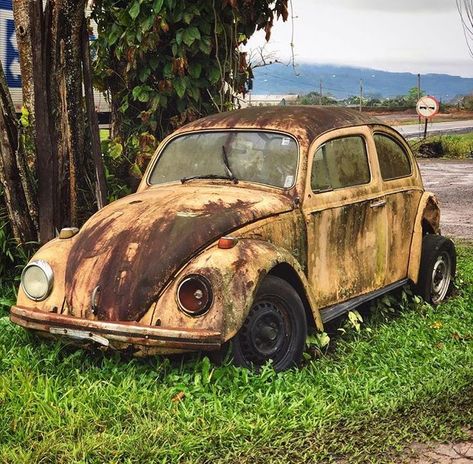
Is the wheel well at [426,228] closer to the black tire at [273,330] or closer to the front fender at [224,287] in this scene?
the black tire at [273,330]

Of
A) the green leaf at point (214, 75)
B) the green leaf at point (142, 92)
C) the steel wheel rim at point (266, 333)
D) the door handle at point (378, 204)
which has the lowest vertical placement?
the steel wheel rim at point (266, 333)

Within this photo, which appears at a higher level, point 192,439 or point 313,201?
point 313,201

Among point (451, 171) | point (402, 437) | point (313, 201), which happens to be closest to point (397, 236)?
point (313, 201)

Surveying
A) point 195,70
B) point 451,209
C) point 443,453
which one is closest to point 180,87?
point 195,70

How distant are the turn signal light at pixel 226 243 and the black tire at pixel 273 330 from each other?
12.5 inches

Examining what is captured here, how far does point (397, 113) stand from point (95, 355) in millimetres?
54064

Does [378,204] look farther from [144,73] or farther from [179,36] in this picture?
[144,73]

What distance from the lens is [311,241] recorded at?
513 cm

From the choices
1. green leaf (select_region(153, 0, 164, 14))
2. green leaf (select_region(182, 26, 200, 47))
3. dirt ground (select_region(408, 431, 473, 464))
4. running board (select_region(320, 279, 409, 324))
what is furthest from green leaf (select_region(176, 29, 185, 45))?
dirt ground (select_region(408, 431, 473, 464))

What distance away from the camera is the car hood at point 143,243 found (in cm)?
434

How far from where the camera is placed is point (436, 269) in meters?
6.83

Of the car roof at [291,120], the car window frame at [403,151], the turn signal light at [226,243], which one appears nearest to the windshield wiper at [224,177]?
the car roof at [291,120]

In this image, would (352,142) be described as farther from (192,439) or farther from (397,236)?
(192,439)

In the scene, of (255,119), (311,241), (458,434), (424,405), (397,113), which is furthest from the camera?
(397,113)
